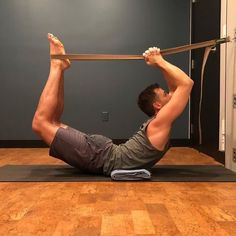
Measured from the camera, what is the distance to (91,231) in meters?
1.54

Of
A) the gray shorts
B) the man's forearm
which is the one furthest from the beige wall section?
the gray shorts

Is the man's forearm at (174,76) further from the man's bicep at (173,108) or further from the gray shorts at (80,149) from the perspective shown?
the gray shorts at (80,149)

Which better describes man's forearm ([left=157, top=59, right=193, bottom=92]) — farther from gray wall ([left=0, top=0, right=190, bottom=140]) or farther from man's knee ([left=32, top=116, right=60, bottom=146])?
gray wall ([left=0, top=0, right=190, bottom=140])

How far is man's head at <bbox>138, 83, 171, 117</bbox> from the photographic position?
2.90 meters

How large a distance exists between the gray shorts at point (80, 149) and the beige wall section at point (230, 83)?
95 cm

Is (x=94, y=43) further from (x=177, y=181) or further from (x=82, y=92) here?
(x=177, y=181)

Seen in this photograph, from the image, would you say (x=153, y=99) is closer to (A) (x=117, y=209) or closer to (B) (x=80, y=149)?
(B) (x=80, y=149)

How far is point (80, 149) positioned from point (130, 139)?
352mm

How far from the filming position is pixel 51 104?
2.94 m

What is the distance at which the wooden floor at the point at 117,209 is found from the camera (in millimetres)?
1569

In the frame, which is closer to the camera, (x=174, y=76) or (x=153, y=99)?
(x=174, y=76)

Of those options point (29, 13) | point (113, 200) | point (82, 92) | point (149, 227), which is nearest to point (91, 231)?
point (149, 227)

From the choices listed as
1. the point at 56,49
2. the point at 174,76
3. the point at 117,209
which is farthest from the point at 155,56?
the point at 117,209

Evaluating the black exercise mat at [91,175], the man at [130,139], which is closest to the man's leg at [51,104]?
the man at [130,139]
